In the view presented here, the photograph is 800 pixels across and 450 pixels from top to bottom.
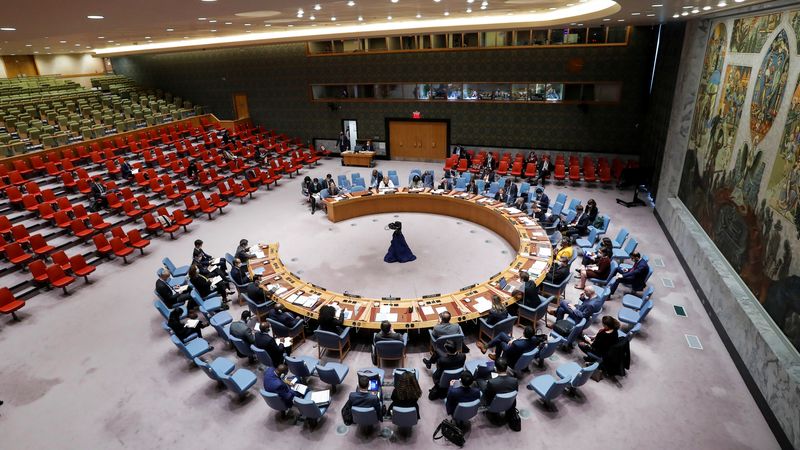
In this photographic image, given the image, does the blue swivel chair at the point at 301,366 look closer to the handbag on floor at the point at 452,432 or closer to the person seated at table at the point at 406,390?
the person seated at table at the point at 406,390

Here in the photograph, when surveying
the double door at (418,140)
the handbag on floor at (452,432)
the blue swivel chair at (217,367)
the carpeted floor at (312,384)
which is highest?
the double door at (418,140)

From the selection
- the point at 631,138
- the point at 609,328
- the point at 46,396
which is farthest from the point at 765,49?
the point at 46,396

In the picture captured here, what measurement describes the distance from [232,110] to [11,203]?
505 inches

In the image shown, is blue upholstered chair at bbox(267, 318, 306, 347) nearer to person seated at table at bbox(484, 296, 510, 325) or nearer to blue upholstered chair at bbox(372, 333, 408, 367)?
blue upholstered chair at bbox(372, 333, 408, 367)

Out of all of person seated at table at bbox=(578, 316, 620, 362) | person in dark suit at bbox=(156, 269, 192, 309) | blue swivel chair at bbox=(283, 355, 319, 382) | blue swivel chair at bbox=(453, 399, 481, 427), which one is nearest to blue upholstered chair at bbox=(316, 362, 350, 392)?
blue swivel chair at bbox=(283, 355, 319, 382)

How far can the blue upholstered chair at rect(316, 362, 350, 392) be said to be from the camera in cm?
675

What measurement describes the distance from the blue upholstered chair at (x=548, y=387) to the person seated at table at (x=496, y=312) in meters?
1.21

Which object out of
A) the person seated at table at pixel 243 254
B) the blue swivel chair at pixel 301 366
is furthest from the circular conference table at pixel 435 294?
the blue swivel chair at pixel 301 366

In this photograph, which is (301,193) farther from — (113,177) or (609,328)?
(609,328)

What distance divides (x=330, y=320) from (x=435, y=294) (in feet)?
8.92

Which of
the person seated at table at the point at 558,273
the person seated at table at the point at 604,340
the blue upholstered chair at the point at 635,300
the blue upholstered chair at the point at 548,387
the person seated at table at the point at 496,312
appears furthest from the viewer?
the person seated at table at the point at 558,273

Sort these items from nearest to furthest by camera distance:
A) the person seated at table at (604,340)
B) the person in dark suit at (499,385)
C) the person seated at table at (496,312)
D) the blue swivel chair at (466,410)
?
the blue swivel chair at (466,410) < the person in dark suit at (499,385) < the person seated at table at (604,340) < the person seated at table at (496,312)

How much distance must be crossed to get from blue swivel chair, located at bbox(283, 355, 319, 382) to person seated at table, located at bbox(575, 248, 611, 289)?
20.8 feet

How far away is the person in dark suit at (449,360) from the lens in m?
6.61
